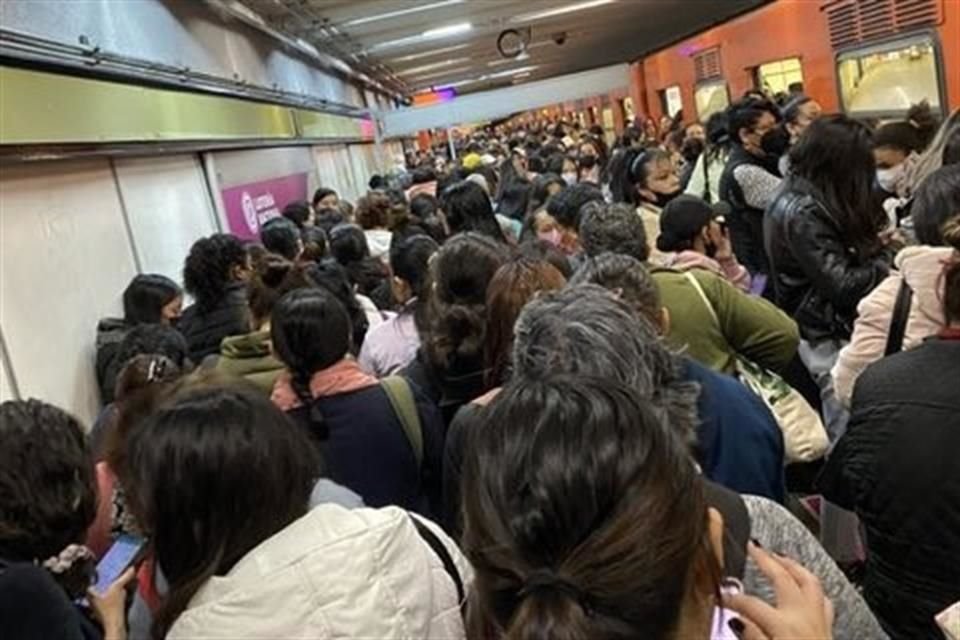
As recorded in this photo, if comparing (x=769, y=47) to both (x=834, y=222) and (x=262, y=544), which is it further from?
(x=262, y=544)

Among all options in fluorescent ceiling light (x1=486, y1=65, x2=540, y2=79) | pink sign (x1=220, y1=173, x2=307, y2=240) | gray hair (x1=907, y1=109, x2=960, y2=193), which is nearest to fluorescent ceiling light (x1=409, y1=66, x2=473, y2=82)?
fluorescent ceiling light (x1=486, y1=65, x2=540, y2=79)

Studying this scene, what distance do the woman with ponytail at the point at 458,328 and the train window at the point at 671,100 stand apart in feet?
47.0

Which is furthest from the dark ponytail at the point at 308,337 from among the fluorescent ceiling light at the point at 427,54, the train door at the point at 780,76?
the fluorescent ceiling light at the point at 427,54

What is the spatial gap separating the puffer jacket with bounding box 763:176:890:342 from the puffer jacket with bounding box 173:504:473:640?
2168 mm

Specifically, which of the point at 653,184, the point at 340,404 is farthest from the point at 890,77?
the point at 340,404

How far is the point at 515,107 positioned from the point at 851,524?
906 centimetres

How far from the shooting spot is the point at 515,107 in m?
11.6

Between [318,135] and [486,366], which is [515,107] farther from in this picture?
[486,366]

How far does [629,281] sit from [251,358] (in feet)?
4.05

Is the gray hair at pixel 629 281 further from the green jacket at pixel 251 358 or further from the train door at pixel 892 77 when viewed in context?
the train door at pixel 892 77

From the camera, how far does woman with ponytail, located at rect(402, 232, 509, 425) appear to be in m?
2.71

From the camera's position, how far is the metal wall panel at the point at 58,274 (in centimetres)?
348

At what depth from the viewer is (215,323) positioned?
396 cm

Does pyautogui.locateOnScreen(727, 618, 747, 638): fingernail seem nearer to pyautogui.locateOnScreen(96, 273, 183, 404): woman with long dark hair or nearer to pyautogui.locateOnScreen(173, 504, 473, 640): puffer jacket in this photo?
pyautogui.locateOnScreen(173, 504, 473, 640): puffer jacket
